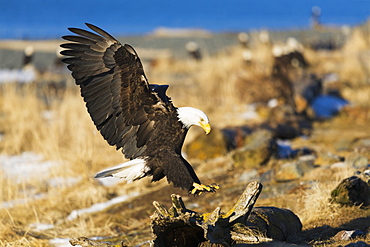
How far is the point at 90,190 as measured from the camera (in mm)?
7242

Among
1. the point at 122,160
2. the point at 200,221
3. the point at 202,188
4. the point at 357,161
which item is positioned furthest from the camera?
the point at 122,160

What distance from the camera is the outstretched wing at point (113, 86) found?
4953mm

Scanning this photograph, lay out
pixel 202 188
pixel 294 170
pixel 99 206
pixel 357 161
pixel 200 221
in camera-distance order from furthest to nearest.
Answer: pixel 99 206
pixel 294 170
pixel 357 161
pixel 202 188
pixel 200 221

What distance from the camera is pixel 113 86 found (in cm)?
505

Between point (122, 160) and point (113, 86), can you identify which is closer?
point (113, 86)

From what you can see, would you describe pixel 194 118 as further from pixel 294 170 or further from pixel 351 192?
pixel 294 170

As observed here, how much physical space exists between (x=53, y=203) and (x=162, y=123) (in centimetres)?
271

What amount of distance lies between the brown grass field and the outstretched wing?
1.11m

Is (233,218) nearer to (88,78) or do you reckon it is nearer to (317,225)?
(317,225)

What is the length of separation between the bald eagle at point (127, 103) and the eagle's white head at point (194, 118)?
2cm

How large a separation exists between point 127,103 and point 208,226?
155 centimetres

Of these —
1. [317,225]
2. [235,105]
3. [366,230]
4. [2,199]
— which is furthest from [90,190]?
[235,105]

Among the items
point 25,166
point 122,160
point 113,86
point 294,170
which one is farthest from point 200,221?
point 25,166

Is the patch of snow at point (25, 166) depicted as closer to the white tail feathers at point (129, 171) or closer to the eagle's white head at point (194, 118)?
the white tail feathers at point (129, 171)
